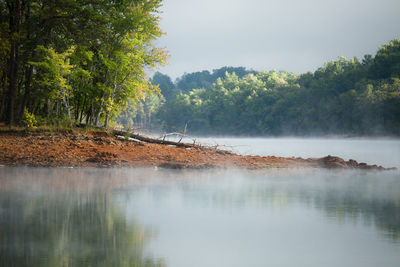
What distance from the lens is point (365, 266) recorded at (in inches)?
219

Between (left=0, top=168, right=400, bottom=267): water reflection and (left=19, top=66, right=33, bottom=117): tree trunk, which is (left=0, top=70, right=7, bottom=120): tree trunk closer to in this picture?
(left=19, top=66, right=33, bottom=117): tree trunk

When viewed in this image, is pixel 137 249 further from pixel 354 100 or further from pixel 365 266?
pixel 354 100

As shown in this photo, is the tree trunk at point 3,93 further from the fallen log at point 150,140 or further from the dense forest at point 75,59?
the fallen log at point 150,140

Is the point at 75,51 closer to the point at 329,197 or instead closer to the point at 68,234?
the point at 329,197

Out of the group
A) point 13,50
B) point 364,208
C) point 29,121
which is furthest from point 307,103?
point 364,208

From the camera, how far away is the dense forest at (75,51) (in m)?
21.3

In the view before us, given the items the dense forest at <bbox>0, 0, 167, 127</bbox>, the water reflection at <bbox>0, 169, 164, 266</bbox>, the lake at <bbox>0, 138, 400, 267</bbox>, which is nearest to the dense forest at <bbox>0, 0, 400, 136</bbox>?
the dense forest at <bbox>0, 0, 167, 127</bbox>

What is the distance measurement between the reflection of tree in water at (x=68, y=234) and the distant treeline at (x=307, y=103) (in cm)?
6697

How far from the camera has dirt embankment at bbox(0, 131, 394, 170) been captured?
57.2 feet

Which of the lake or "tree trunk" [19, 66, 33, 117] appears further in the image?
"tree trunk" [19, 66, 33, 117]

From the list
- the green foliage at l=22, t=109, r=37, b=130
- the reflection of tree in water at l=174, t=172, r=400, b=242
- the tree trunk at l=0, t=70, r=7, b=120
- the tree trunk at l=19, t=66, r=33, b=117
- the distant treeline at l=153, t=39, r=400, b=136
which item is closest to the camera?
the reflection of tree in water at l=174, t=172, r=400, b=242

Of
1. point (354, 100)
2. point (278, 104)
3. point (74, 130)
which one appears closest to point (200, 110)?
point (278, 104)

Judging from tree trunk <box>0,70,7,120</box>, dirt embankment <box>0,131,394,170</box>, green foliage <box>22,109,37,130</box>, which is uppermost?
tree trunk <box>0,70,7,120</box>

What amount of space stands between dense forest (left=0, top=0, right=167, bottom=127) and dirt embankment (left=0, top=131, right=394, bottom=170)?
2.15 m
